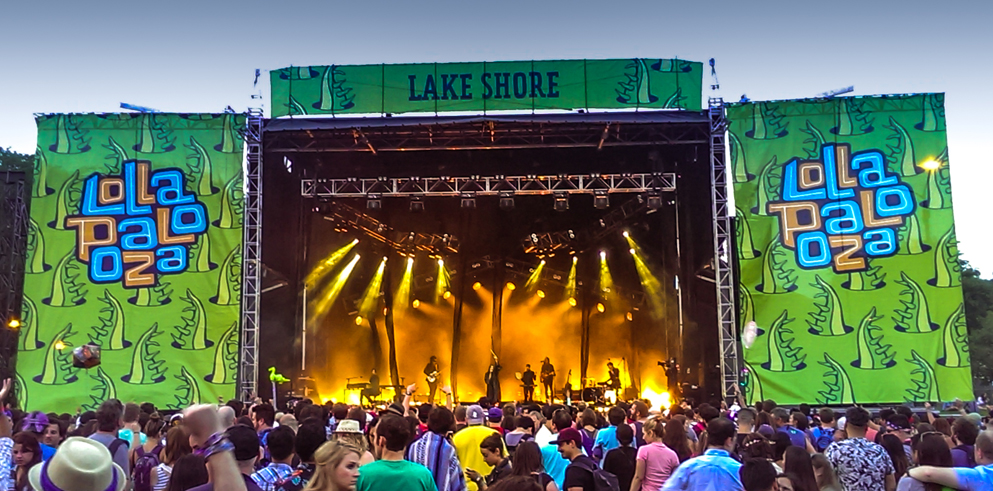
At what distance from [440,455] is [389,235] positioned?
17956 millimetres

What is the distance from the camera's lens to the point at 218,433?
2.74 metres

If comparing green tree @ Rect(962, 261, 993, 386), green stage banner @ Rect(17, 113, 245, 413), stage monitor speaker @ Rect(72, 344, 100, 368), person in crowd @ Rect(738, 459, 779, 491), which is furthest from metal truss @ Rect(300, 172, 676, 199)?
green tree @ Rect(962, 261, 993, 386)

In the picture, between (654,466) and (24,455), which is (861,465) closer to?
(654,466)

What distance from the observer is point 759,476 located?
4.12m

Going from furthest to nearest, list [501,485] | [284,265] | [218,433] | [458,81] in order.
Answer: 1. [284,265]
2. [458,81]
3. [501,485]
4. [218,433]

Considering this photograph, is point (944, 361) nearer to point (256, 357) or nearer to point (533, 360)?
point (256, 357)

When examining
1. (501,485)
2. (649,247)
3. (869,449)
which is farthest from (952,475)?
(649,247)

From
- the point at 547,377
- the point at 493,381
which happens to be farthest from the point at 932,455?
the point at 547,377

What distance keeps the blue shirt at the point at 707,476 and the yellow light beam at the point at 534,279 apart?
21.4 meters

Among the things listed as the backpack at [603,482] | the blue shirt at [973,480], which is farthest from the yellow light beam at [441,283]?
the blue shirt at [973,480]

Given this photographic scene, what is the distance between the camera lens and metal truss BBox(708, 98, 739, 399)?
1653cm

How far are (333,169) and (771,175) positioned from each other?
8869mm

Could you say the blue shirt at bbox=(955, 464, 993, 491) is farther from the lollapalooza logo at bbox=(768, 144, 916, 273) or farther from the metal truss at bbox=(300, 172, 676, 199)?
the metal truss at bbox=(300, 172, 676, 199)

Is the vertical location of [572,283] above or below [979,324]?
above
